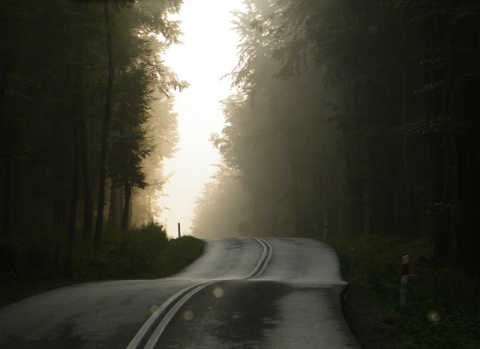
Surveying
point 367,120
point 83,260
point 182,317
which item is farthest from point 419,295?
point 367,120

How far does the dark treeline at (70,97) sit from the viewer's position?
926 inches

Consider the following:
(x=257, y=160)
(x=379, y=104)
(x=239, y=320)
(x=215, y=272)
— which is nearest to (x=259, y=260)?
(x=215, y=272)

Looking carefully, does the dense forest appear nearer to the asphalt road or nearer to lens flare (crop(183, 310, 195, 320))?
the asphalt road

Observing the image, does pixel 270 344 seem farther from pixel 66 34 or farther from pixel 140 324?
pixel 66 34

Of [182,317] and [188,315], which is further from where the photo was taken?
[188,315]

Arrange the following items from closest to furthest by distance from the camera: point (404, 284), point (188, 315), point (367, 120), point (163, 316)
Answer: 1. point (163, 316)
2. point (188, 315)
3. point (404, 284)
4. point (367, 120)

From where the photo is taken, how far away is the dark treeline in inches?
926

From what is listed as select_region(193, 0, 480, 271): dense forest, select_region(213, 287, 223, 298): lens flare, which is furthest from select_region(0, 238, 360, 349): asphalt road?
select_region(193, 0, 480, 271): dense forest

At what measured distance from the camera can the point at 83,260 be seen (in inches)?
890

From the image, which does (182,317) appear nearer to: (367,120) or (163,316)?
(163,316)

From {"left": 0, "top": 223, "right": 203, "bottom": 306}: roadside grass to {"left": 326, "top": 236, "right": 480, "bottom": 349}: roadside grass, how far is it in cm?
757

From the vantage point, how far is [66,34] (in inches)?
997

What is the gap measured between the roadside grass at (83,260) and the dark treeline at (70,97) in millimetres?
631

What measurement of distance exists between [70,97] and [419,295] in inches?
684
